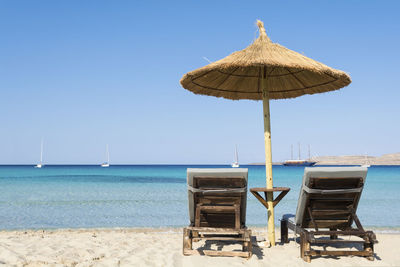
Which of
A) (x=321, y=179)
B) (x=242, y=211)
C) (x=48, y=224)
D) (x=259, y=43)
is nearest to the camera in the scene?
(x=321, y=179)

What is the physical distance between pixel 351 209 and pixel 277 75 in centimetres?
242

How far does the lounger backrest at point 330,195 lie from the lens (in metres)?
3.93

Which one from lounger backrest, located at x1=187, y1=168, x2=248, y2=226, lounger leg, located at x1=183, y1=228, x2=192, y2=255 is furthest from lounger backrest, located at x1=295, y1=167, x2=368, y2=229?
lounger leg, located at x1=183, y1=228, x2=192, y2=255

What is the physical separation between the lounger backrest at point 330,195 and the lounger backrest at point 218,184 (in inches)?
27.8

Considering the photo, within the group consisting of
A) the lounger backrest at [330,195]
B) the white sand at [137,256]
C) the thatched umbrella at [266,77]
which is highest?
the thatched umbrella at [266,77]

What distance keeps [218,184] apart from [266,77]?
175cm

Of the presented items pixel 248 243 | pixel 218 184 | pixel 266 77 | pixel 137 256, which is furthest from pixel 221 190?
pixel 266 77

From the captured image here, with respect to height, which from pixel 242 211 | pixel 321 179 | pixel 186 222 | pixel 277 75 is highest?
pixel 277 75

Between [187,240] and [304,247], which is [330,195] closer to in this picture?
[304,247]

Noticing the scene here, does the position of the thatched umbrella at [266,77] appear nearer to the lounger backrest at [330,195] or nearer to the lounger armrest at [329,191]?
the lounger backrest at [330,195]

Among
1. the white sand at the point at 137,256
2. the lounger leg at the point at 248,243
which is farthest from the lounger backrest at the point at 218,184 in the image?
the white sand at the point at 137,256

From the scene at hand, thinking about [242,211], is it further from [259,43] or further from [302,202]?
[259,43]

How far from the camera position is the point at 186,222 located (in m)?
8.62

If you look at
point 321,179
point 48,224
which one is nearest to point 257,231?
point 321,179
